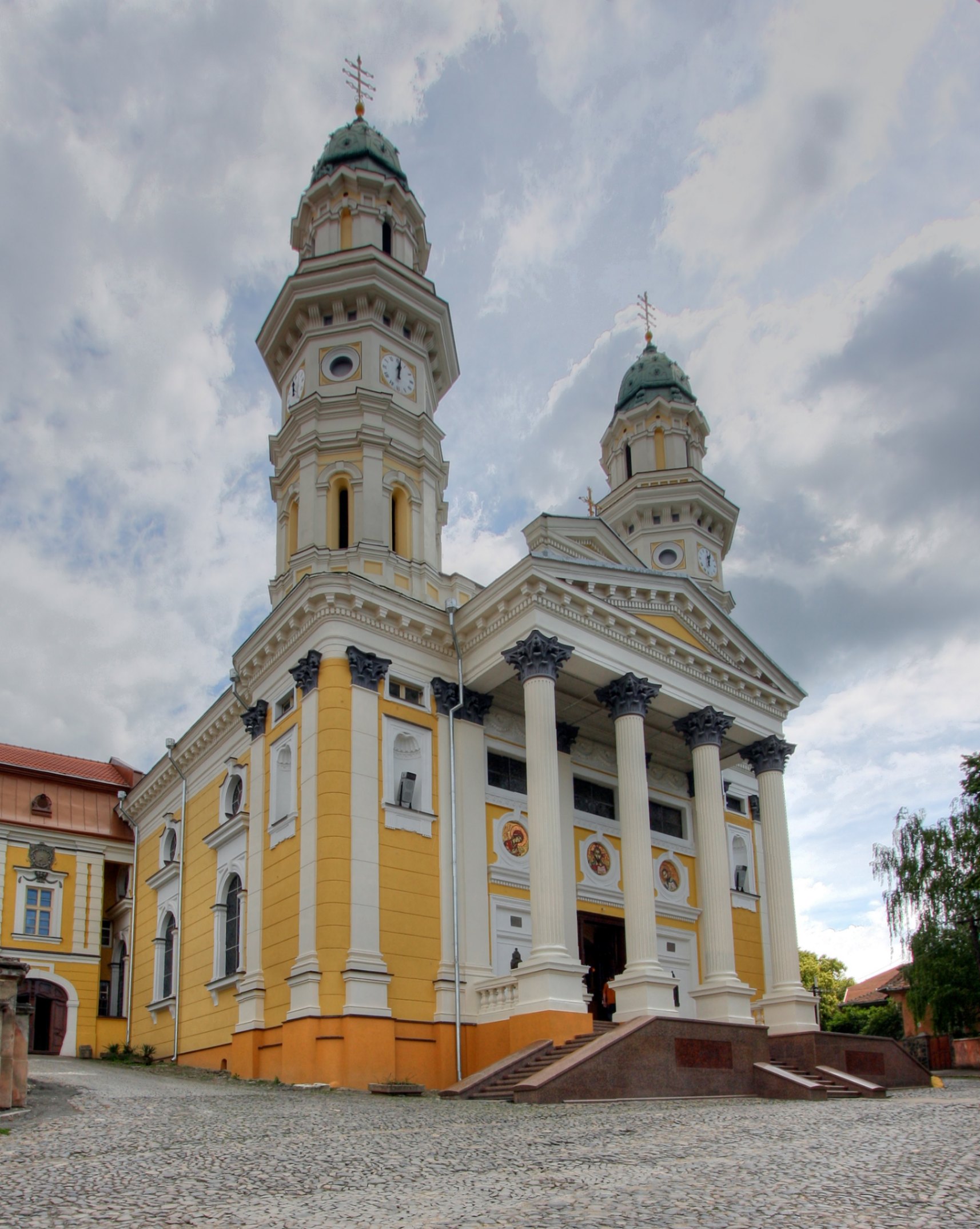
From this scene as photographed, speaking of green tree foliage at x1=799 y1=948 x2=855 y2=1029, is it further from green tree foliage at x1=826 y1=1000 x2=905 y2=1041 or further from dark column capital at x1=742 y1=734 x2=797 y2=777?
dark column capital at x1=742 y1=734 x2=797 y2=777

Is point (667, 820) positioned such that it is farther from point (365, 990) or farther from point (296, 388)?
point (296, 388)

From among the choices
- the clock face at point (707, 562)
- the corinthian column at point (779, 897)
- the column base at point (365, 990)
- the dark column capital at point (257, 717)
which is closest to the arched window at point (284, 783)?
the dark column capital at point (257, 717)

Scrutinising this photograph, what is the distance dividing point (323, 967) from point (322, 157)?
23.5m

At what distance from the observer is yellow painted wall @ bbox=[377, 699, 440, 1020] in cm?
2047

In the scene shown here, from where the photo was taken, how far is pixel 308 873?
20.7m

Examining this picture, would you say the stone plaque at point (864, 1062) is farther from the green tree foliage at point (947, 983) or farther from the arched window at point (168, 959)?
the arched window at point (168, 959)

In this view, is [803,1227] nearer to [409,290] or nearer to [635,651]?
[635,651]

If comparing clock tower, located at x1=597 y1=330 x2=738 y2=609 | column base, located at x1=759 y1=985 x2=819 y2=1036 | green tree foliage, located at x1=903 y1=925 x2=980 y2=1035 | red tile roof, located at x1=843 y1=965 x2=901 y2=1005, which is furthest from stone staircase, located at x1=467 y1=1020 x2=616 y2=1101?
red tile roof, located at x1=843 y1=965 x2=901 y2=1005

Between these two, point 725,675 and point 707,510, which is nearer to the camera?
point 725,675

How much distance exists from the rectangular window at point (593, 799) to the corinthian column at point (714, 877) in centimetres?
237

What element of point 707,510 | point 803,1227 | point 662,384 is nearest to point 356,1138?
point 803,1227

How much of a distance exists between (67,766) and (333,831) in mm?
20740

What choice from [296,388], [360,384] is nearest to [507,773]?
[360,384]

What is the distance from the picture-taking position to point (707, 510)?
40094 millimetres
